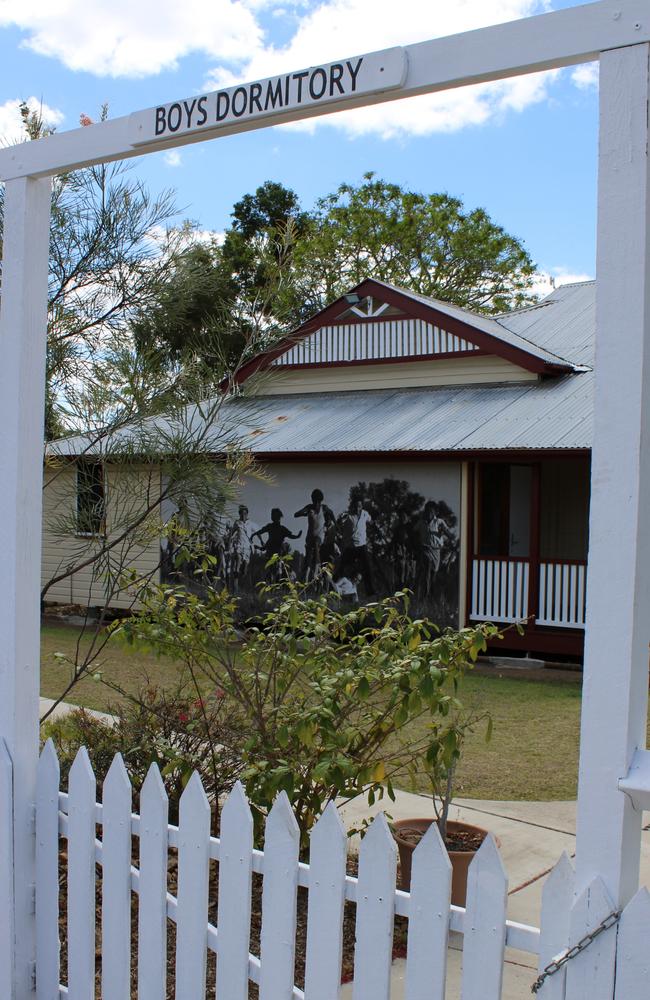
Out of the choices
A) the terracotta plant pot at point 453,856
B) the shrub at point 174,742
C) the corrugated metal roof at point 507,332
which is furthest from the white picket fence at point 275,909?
the corrugated metal roof at point 507,332

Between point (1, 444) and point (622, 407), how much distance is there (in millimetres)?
A: 2102

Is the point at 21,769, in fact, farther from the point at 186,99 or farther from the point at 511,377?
the point at 511,377

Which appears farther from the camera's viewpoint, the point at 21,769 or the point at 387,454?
the point at 387,454

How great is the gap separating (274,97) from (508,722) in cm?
762

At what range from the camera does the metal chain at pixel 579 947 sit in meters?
1.92

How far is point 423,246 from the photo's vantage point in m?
40.9

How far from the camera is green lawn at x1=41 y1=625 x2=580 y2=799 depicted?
6.97 metres

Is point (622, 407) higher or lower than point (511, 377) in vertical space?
lower

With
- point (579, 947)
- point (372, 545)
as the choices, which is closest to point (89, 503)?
point (579, 947)

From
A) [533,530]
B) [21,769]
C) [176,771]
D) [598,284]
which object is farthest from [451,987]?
[533,530]

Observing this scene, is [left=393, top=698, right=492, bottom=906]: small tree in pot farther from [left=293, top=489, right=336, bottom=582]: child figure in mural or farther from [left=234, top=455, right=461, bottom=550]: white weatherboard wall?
[left=293, top=489, right=336, bottom=582]: child figure in mural

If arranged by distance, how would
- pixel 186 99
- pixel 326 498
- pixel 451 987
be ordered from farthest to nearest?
pixel 326 498 < pixel 451 987 < pixel 186 99

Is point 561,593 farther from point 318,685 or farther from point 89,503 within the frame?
point 318,685

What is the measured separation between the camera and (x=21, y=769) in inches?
124
